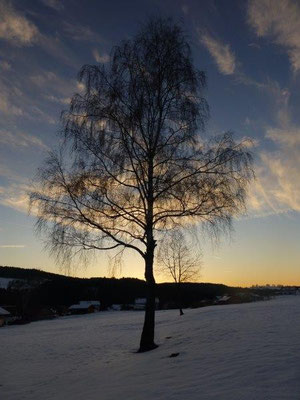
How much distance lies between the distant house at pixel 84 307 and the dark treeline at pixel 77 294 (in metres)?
2.72

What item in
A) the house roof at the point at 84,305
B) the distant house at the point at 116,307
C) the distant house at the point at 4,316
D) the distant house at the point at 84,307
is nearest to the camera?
the distant house at the point at 4,316

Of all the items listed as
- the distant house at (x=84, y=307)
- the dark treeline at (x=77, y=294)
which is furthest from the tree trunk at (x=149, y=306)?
the distant house at (x=84, y=307)

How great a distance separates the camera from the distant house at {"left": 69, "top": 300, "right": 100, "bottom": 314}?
106 metres

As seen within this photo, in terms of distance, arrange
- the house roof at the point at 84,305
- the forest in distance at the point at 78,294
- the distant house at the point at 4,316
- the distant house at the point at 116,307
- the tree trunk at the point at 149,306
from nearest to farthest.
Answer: the tree trunk at the point at 149,306
the distant house at the point at 4,316
the forest in distance at the point at 78,294
the house roof at the point at 84,305
the distant house at the point at 116,307

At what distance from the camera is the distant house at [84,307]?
348 feet

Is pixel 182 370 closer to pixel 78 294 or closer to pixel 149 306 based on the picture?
pixel 149 306

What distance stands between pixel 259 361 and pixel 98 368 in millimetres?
6312

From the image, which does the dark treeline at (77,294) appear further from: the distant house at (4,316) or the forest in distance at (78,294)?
the distant house at (4,316)

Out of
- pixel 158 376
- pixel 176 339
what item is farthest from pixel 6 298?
pixel 158 376

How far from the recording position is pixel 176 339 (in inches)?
712

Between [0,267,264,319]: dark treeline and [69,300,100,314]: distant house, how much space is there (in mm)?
2722

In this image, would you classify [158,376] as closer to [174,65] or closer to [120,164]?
[120,164]

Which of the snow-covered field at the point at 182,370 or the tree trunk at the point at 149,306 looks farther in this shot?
the tree trunk at the point at 149,306

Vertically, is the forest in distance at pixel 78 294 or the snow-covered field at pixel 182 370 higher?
the forest in distance at pixel 78 294
